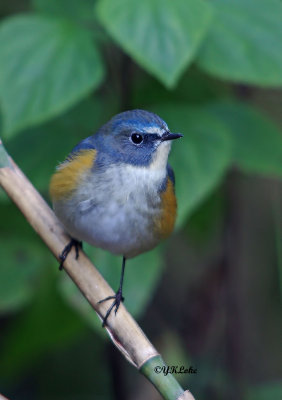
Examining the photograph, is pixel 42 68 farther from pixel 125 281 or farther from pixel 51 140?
pixel 125 281

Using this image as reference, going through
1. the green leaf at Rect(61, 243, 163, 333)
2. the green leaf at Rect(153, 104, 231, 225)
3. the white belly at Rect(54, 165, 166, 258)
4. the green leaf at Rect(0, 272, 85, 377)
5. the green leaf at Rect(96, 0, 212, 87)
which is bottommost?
the green leaf at Rect(0, 272, 85, 377)

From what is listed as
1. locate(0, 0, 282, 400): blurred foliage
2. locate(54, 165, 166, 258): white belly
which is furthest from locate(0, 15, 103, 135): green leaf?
locate(54, 165, 166, 258): white belly

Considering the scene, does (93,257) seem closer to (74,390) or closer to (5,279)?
(5,279)

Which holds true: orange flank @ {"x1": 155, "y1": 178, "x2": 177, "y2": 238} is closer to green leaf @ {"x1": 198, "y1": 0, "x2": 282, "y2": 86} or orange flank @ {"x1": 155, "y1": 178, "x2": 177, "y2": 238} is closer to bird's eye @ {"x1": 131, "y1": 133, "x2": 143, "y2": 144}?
bird's eye @ {"x1": 131, "y1": 133, "x2": 143, "y2": 144}

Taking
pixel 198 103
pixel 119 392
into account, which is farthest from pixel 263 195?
pixel 119 392

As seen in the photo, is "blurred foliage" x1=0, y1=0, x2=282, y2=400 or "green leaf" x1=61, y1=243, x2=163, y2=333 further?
"green leaf" x1=61, y1=243, x2=163, y2=333
